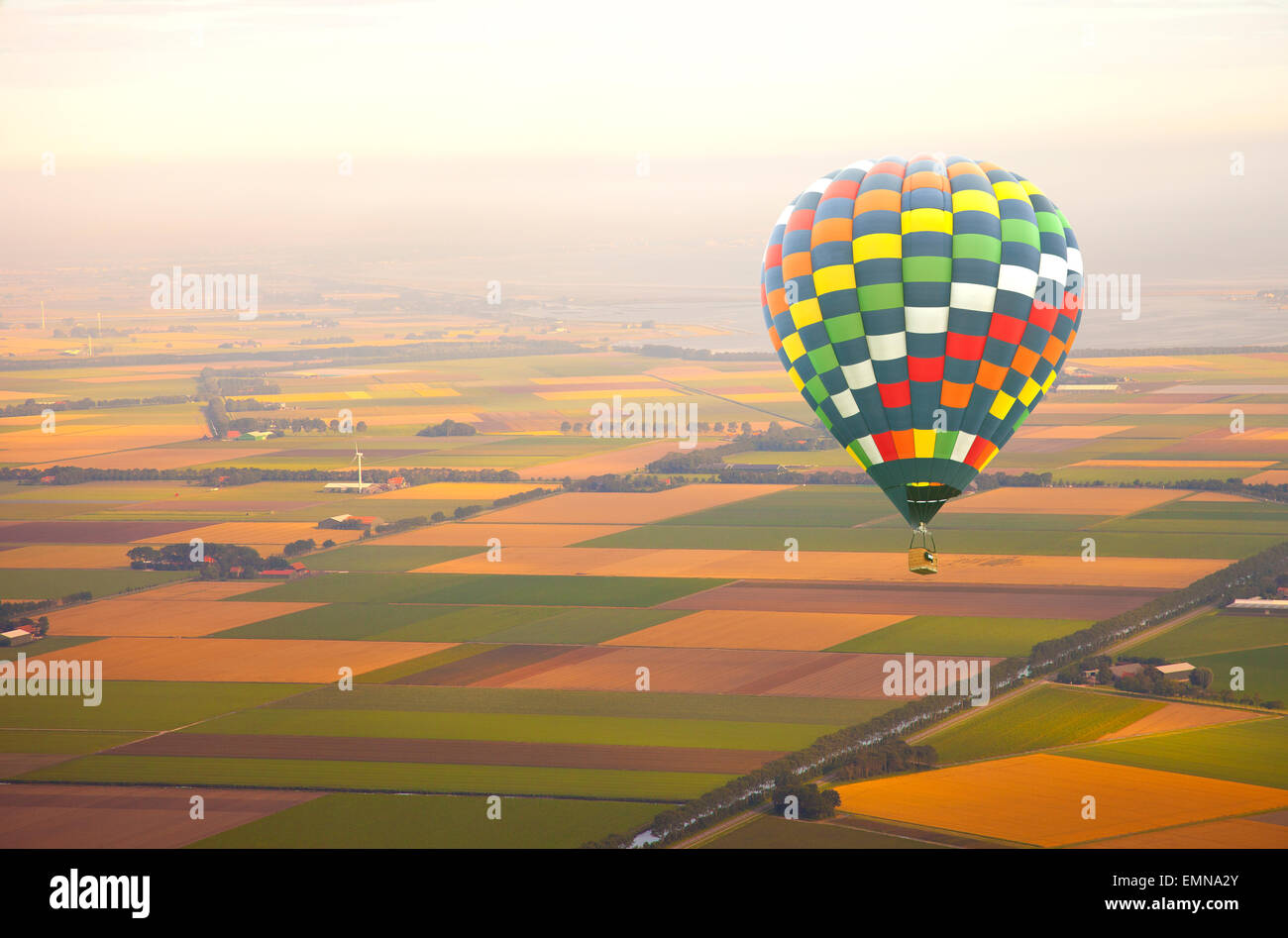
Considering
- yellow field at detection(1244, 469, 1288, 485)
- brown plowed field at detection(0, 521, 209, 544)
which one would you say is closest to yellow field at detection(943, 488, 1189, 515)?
yellow field at detection(1244, 469, 1288, 485)

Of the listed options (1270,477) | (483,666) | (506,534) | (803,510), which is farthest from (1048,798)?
(1270,477)

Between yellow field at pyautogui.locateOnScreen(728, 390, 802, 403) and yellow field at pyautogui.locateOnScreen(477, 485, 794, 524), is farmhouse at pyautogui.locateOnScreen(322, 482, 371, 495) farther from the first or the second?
yellow field at pyautogui.locateOnScreen(728, 390, 802, 403)

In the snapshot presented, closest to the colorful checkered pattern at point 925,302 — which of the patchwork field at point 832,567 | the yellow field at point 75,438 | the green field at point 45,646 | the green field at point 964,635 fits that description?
the green field at point 964,635

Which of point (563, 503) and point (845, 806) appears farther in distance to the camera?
point (563, 503)

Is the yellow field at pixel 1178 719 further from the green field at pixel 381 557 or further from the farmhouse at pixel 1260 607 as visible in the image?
the green field at pixel 381 557

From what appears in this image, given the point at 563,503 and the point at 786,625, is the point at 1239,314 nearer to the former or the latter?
the point at 563,503
